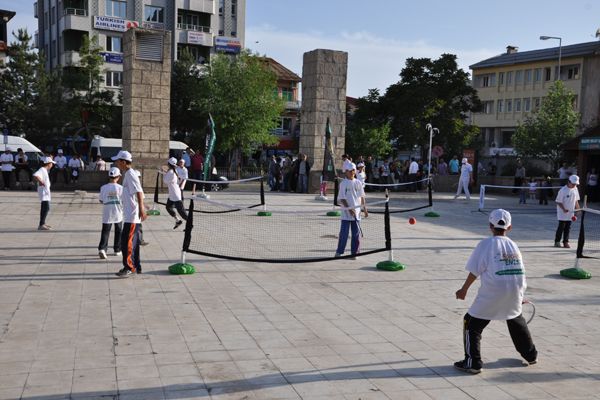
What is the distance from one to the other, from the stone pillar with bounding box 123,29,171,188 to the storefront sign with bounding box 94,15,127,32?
111 feet

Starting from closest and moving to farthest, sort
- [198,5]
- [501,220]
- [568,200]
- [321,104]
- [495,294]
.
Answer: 1. [495,294]
2. [501,220]
3. [568,200]
4. [321,104]
5. [198,5]

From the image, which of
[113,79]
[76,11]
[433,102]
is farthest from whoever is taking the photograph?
[113,79]

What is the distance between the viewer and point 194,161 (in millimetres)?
26016

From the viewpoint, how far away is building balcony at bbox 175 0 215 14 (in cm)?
5856

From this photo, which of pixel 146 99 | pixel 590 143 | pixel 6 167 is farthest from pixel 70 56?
pixel 590 143

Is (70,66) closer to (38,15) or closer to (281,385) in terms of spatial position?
(38,15)

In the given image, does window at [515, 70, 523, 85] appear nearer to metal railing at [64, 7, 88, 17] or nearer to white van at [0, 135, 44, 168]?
metal railing at [64, 7, 88, 17]

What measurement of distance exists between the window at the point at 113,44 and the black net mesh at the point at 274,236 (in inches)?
1699

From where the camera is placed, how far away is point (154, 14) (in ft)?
191

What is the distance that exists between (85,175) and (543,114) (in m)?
29.3

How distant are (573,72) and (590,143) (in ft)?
129

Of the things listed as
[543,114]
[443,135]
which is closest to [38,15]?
[443,135]

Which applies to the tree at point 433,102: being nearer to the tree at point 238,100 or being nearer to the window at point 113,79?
the tree at point 238,100

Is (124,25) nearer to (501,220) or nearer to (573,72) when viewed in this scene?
(573,72)
